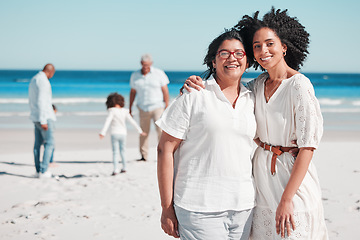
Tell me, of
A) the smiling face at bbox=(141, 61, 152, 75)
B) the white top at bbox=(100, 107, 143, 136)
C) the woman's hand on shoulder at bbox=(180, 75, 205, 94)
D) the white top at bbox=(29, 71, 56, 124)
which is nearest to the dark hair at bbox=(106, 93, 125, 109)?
the white top at bbox=(100, 107, 143, 136)

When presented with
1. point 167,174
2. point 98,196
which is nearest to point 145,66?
point 98,196

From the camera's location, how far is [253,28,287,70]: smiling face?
2268 millimetres

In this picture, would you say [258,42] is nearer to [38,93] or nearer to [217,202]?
[217,202]

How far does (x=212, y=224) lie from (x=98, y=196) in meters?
3.34

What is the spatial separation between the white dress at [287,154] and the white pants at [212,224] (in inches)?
5.1

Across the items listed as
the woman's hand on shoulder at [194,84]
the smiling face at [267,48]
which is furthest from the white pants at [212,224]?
the smiling face at [267,48]

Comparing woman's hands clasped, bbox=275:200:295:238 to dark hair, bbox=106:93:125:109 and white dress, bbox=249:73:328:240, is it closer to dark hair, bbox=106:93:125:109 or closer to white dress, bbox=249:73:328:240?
white dress, bbox=249:73:328:240

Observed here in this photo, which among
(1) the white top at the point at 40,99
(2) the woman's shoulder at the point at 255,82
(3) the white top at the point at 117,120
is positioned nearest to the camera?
(2) the woman's shoulder at the point at 255,82

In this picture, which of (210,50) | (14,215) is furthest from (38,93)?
(210,50)

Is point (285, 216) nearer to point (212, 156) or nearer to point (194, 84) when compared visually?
point (212, 156)

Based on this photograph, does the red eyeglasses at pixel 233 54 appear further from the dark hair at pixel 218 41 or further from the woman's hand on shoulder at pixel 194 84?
the woman's hand on shoulder at pixel 194 84

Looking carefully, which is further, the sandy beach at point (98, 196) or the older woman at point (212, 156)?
the sandy beach at point (98, 196)

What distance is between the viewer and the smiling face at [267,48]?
2.27m

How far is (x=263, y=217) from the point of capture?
90.0 inches
